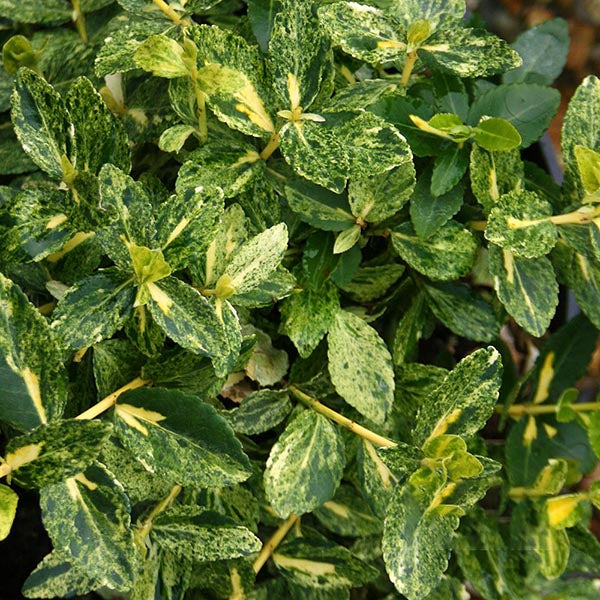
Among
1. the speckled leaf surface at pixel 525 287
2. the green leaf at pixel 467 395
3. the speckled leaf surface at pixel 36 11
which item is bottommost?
the green leaf at pixel 467 395

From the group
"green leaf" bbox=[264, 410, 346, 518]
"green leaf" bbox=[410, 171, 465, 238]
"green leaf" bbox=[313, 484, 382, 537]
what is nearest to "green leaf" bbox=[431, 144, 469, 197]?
"green leaf" bbox=[410, 171, 465, 238]

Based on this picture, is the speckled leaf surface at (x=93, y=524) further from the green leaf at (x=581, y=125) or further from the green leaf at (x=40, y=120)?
the green leaf at (x=581, y=125)

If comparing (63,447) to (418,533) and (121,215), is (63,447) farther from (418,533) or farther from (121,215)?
(418,533)

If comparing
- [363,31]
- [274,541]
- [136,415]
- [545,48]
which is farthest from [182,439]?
[545,48]

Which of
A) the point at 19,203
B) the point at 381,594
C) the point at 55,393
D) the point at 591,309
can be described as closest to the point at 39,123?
the point at 19,203

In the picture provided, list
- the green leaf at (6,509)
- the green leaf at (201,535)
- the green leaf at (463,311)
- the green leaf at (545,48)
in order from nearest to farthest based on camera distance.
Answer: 1. the green leaf at (6,509)
2. the green leaf at (201,535)
3. the green leaf at (463,311)
4. the green leaf at (545,48)

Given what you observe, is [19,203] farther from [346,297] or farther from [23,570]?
[23,570]

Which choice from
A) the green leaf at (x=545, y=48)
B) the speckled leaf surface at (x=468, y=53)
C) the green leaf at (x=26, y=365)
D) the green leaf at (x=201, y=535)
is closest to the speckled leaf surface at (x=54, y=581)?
the green leaf at (x=201, y=535)
